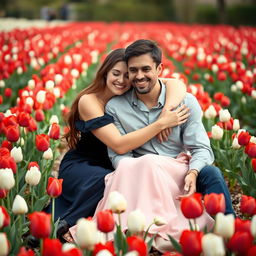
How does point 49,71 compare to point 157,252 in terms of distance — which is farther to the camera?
point 49,71

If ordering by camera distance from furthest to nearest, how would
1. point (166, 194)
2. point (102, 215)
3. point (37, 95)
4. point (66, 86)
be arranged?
point (66, 86) → point (37, 95) → point (166, 194) → point (102, 215)

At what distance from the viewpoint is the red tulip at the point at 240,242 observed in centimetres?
205

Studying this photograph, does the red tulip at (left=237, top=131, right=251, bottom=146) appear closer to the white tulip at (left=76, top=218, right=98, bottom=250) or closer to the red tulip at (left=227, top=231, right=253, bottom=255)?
the red tulip at (left=227, top=231, right=253, bottom=255)

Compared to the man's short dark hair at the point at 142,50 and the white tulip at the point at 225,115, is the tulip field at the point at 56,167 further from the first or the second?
the man's short dark hair at the point at 142,50

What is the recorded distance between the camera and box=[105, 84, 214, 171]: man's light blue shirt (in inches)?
136

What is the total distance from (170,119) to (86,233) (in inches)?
59.3

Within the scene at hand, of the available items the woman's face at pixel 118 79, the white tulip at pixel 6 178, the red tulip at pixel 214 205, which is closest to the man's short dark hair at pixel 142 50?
the woman's face at pixel 118 79

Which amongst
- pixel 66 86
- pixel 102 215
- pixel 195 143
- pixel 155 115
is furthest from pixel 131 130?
pixel 66 86

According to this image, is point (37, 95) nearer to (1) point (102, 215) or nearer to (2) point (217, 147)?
(2) point (217, 147)

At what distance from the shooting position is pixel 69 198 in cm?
362

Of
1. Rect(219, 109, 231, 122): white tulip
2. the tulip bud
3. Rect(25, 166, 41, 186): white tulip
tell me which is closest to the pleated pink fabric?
Rect(25, 166, 41, 186): white tulip

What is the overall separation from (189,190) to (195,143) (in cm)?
41

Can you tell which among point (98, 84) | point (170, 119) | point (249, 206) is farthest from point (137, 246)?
point (98, 84)

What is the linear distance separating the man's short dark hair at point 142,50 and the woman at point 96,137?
23cm
